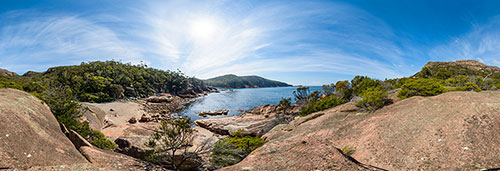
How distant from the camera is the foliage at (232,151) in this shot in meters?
6.85

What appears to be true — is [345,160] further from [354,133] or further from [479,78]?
[479,78]

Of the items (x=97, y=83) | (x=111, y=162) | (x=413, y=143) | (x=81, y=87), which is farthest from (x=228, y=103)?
(x=413, y=143)

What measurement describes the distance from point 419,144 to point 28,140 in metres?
10.9

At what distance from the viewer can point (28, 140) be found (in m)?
4.34

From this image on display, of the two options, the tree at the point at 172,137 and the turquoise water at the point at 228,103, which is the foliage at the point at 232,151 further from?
the turquoise water at the point at 228,103

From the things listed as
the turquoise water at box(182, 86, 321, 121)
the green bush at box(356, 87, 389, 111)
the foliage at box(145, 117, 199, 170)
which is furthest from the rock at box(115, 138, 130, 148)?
the turquoise water at box(182, 86, 321, 121)

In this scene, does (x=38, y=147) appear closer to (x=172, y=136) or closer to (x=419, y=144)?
(x=172, y=136)

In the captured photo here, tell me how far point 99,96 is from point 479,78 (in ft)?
196

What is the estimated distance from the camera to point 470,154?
3.91 metres

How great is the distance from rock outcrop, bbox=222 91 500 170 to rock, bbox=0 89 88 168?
472 cm

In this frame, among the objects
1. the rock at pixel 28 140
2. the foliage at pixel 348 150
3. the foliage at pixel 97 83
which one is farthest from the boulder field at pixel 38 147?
the foliage at pixel 97 83

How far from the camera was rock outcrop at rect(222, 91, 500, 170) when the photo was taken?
4.03 metres

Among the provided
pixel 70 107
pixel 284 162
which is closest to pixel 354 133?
pixel 284 162

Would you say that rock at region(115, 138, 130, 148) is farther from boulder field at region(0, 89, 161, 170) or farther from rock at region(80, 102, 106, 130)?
rock at region(80, 102, 106, 130)
